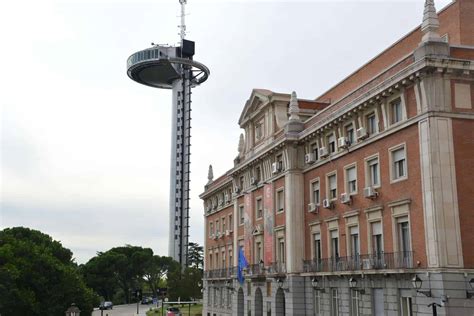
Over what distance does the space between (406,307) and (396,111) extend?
920 centimetres

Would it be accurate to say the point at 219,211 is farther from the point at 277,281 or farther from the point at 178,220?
the point at 178,220

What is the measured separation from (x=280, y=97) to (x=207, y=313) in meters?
28.3

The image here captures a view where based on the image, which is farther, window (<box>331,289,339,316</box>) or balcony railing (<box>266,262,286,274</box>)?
balcony railing (<box>266,262,286,274</box>)

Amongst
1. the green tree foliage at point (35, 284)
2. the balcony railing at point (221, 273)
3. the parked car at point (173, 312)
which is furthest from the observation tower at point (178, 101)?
the green tree foliage at point (35, 284)

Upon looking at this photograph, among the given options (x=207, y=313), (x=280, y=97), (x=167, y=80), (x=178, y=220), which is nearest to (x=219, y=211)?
(x=207, y=313)

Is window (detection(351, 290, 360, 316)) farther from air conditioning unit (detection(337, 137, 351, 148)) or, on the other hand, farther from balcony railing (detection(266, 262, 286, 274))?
air conditioning unit (detection(337, 137, 351, 148))

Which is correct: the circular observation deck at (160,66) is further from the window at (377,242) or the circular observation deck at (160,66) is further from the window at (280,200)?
the window at (377,242)

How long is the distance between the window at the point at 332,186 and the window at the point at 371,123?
4.98 meters

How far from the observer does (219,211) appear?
60625 mm

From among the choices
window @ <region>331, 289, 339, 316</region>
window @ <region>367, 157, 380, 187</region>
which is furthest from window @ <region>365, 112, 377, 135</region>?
window @ <region>331, 289, 339, 316</region>

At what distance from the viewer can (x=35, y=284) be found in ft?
156

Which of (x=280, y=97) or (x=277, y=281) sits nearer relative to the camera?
(x=277, y=281)

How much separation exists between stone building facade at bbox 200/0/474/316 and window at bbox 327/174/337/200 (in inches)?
2.7

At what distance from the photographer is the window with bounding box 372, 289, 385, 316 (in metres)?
29.4
